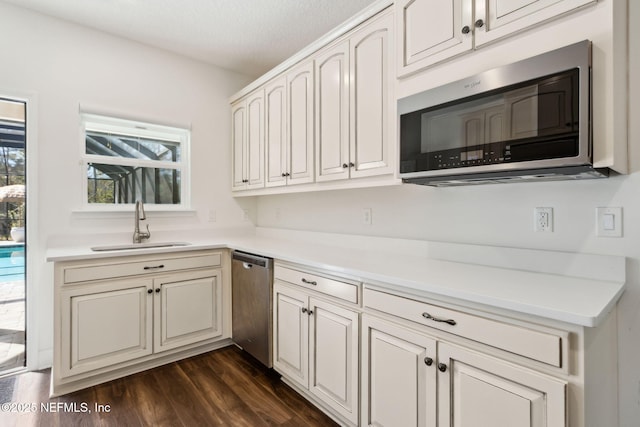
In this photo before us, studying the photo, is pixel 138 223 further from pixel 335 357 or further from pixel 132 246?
pixel 335 357

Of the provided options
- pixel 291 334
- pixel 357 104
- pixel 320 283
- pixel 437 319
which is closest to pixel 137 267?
pixel 291 334

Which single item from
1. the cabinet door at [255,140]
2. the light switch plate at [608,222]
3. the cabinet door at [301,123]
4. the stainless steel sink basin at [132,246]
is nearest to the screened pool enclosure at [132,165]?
the stainless steel sink basin at [132,246]

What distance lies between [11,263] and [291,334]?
2.20 m

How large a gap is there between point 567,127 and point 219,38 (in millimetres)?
2555

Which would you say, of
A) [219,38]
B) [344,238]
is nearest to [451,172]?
[344,238]

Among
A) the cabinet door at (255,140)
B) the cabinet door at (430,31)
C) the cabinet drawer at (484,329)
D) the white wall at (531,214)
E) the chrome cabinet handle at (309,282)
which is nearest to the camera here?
the cabinet drawer at (484,329)

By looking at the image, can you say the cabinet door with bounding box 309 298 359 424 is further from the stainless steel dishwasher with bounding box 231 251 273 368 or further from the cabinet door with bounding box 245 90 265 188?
the cabinet door with bounding box 245 90 265 188

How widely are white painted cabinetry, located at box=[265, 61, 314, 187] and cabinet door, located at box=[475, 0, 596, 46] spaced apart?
3.80 ft

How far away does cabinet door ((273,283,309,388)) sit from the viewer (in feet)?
6.25

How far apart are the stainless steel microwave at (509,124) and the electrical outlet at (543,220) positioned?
9.2 inches

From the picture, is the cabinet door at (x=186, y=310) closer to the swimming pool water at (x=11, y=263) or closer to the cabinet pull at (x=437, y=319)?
the swimming pool water at (x=11, y=263)

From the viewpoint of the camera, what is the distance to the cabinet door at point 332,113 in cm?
197

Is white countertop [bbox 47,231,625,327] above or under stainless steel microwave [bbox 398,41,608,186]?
under

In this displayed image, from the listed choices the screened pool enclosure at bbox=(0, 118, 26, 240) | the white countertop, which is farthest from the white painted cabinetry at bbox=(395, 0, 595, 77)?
the screened pool enclosure at bbox=(0, 118, 26, 240)
